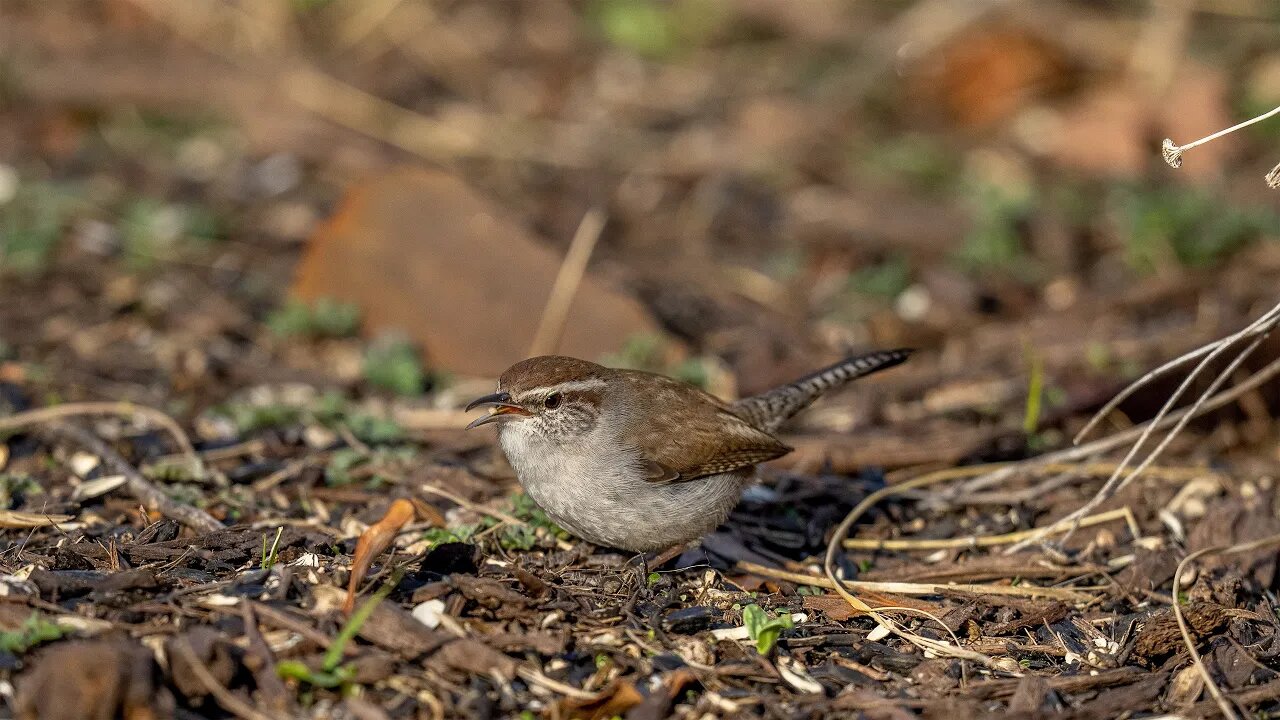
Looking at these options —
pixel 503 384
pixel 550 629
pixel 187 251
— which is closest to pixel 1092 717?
pixel 550 629

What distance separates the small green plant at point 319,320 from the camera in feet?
26.4

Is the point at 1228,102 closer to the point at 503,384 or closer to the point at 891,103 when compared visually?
the point at 891,103

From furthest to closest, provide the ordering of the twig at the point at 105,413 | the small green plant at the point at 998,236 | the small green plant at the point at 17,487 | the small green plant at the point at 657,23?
the small green plant at the point at 657,23, the small green plant at the point at 998,236, the twig at the point at 105,413, the small green plant at the point at 17,487

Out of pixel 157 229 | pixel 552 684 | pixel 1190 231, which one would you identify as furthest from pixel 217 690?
pixel 1190 231

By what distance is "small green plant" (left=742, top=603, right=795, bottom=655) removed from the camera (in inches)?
192

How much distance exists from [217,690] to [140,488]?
191 centimetres

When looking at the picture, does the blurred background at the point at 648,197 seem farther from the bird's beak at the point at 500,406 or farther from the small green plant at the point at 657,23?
the bird's beak at the point at 500,406

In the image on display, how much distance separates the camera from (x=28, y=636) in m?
4.38

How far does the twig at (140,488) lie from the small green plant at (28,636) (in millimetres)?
1128

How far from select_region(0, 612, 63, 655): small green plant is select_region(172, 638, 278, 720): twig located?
1.37 feet

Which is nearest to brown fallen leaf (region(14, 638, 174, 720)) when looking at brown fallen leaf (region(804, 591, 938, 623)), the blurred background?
brown fallen leaf (region(804, 591, 938, 623))

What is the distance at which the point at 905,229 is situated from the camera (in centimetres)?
961

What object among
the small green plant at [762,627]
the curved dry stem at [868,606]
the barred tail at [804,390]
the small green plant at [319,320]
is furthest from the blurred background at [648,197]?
the small green plant at [762,627]

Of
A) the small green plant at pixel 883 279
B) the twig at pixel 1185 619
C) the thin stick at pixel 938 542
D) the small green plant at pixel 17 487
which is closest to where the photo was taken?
the twig at pixel 1185 619
